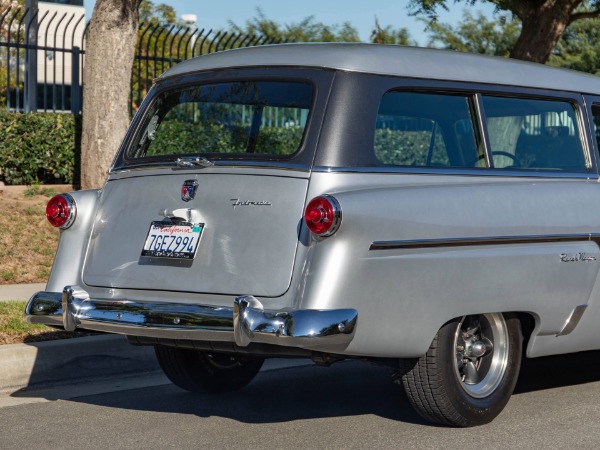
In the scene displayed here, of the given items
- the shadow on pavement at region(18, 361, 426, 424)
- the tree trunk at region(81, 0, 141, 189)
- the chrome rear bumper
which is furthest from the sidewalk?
the chrome rear bumper

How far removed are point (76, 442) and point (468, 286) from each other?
2101 millimetres

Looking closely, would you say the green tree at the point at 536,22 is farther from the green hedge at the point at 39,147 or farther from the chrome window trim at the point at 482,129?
the chrome window trim at the point at 482,129

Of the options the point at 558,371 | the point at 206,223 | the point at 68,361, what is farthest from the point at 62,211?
the point at 558,371

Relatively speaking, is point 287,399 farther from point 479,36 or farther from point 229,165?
point 479,36

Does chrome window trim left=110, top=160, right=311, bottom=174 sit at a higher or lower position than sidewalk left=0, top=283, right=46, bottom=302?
higher

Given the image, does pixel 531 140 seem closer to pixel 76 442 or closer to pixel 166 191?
pixel 166 191

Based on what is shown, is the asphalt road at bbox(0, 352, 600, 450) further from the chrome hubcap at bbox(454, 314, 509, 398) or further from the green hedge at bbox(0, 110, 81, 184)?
the green hedge at bbox(0, 110, 81, 184)

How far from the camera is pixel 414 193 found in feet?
17.7

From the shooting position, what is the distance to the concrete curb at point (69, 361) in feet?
23.0

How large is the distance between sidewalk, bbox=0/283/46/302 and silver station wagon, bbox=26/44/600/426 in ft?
10.7

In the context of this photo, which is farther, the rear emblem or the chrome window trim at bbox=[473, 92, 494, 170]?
the chrome window trim at bbox=[473, 92, 494, 170]

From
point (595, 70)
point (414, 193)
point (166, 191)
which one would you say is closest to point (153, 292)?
point (166, 191)

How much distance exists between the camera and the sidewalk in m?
9.34

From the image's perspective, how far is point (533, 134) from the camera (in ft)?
21.0
